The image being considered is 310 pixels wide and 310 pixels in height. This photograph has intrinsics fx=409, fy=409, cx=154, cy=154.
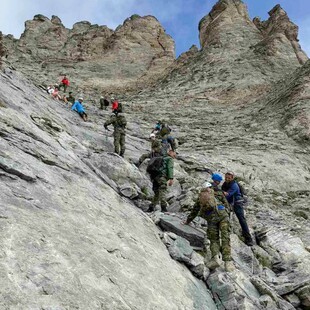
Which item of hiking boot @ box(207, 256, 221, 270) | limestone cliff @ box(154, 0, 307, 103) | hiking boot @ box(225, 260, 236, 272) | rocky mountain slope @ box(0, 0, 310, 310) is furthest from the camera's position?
limestone cliff @ box(154, 0, 307, 103)

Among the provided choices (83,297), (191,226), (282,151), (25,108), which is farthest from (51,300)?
(282,151)

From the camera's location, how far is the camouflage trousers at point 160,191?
14.2 meters

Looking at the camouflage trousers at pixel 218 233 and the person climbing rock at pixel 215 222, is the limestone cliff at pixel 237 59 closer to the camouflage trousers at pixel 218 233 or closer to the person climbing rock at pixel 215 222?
the person climbing rock at pixel 215 222

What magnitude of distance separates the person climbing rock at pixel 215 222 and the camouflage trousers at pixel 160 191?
7.48ft

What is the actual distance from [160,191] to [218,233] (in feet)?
10.9

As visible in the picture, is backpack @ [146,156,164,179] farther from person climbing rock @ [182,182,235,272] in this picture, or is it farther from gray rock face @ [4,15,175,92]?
gray rock face @ [4,15,175,92]

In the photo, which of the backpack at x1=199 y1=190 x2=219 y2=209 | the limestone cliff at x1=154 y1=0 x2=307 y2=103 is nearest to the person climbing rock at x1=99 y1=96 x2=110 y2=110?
the limestone cliff at x1=154 y1=0 x2=307 y2=103

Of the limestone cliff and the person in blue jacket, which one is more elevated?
the limestone cliff

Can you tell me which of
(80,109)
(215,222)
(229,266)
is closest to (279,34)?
(80,109)

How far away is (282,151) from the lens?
2647cm

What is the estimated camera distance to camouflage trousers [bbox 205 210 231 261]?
10953 mm

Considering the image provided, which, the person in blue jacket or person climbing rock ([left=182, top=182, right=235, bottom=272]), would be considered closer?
person climbing rock ([left=182, top=182, right=235, bottom=272])

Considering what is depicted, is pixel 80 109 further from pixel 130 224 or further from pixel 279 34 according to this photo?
pixel 279 34

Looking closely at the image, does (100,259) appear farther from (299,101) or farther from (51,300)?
(299,101)
